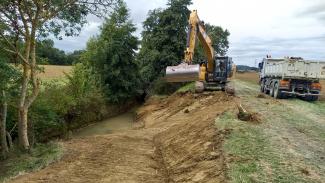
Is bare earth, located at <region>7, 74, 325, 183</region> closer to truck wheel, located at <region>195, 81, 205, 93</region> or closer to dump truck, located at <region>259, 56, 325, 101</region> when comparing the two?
dump truck, located at <region>259, 56, 325, 101</region>

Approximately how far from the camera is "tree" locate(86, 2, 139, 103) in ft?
136

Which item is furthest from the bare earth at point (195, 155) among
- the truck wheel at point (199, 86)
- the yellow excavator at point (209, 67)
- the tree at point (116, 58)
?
the tree at point (116, 58)

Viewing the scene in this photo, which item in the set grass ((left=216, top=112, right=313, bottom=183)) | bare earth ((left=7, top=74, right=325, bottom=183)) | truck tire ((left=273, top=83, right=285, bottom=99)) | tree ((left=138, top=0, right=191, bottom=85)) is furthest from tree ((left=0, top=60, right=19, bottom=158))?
tree ((left=138, top=0, right=191, bottom=85))

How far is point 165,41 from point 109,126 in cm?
1267

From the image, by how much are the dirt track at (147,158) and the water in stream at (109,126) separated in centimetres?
986

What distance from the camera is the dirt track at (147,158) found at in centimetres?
1299

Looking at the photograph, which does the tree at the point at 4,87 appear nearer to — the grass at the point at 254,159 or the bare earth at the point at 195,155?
the bare earth at the point at 195,155

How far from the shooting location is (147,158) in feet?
54.4

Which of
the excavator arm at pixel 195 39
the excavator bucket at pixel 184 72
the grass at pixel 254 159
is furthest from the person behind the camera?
the excavator arm at pixel 195 39

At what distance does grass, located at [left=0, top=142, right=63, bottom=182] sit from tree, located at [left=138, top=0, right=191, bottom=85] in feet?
81.6

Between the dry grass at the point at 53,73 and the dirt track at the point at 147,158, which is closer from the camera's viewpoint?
the dirt track at the point at 147,158

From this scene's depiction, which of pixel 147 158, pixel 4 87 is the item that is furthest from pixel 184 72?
pixel 4 87

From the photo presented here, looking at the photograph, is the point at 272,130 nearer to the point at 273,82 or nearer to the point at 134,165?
the point at 134,165

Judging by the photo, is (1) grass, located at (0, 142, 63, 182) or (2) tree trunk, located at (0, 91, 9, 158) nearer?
(1) grass, located at (0, 142, 63, 182)
